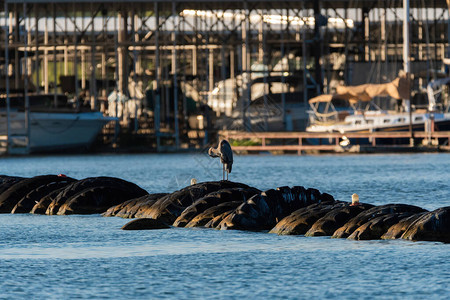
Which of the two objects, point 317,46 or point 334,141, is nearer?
point 334,141

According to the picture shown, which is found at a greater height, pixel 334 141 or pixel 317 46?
pixel 317 46

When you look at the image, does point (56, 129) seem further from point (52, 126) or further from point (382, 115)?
point (382, 115)

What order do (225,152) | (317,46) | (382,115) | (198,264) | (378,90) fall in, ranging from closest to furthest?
(198,264) < (225,152) < (378,90) < (382,115) < (317,46)

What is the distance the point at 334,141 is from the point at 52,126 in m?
17.8

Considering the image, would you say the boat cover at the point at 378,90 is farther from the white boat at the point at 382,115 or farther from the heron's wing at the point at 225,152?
the heron's wing at the point at 225,152

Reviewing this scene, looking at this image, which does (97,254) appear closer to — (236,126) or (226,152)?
(226,152)

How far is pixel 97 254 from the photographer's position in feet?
82.3

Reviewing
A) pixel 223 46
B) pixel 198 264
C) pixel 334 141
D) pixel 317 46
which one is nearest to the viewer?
pixel 198 264

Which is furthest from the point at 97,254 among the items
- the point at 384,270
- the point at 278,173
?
the point at 278,173

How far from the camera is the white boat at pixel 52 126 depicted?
78000 millimetres

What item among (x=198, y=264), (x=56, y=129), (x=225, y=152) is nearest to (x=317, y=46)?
(x=56, y=129)

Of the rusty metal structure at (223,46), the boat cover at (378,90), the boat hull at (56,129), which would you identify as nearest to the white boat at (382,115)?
the boat cover at (378,90)

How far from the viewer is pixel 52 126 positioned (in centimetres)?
7812

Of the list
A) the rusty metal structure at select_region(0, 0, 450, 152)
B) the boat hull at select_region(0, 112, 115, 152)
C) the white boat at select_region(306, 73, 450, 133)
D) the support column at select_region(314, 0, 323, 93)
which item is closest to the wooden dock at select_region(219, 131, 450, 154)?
the white boat at select_region(306, 73, 450, 133)
